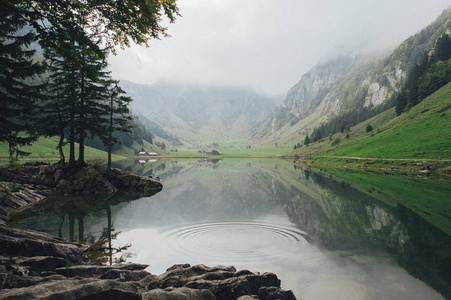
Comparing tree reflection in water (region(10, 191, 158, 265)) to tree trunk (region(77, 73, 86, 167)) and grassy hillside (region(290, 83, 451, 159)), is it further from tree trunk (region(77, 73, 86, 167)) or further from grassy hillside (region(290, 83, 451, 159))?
grassy hillside (region(290, 83, 451, 159))

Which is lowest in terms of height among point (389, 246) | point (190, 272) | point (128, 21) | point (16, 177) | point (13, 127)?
point (389, 246)

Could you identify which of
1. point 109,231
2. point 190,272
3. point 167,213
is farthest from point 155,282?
point 167,213

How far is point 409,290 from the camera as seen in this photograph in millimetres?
11398

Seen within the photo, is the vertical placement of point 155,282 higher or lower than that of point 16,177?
lower

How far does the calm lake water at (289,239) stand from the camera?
12461 mm

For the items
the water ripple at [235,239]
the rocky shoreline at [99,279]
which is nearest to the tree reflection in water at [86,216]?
the rocky shoreline at [99,279]

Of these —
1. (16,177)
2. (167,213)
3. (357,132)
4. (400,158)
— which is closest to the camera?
(167,213)

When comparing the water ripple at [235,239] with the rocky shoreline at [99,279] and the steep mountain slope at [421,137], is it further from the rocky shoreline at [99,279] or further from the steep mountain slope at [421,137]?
the steep mountain slope at [421,137]

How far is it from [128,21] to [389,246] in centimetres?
2270

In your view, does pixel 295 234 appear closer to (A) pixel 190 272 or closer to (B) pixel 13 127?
(A) pixel 190 272

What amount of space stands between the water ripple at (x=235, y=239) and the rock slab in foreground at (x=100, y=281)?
4.50 m

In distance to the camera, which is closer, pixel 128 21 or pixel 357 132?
pixel 128 21

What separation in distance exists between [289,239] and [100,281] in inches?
588

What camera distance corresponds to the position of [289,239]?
62.6 feet
